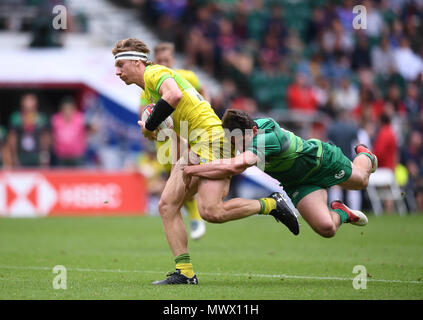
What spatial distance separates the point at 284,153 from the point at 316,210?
773 millimetres

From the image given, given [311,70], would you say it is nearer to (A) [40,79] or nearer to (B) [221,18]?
(B) [221,18]

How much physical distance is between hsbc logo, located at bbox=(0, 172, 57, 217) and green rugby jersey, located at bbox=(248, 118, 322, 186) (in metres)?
10.6

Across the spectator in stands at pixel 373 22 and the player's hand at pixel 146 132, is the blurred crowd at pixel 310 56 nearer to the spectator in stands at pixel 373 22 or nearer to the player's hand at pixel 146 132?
the spectator in stands at pixel 373 22

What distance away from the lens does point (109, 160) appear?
21.8m

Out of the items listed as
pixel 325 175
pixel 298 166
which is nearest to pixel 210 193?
pixel 298 166

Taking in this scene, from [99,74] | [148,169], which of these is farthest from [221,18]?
[148,169]

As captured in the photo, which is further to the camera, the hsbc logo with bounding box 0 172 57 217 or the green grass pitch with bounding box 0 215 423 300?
the hsbc logo with bounding box 0 172 57 217

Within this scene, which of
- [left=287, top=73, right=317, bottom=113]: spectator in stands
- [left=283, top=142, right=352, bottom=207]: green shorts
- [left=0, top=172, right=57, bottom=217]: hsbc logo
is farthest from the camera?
[left=287, top=73, right=317, bottom=113]: spectator in stands

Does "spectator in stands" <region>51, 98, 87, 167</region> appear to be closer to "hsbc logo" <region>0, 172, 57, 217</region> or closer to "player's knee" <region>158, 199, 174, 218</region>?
"hsbc logo" <region>0, 172, 57, 217</region>

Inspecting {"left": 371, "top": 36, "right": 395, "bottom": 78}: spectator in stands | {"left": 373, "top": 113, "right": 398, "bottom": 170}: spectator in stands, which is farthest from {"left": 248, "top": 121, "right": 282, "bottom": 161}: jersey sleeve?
{"left": 371, "top": 36, "right": 395, "bottom": 78}: spectator in stands

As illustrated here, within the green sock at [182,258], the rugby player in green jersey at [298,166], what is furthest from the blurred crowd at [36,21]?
the green sock at [182,258]

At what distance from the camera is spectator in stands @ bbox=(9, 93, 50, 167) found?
1953 centimetres

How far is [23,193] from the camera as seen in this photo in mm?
18859
